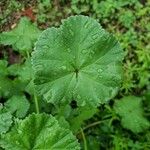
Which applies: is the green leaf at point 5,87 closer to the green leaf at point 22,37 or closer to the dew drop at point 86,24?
the green leaf at point 22,37

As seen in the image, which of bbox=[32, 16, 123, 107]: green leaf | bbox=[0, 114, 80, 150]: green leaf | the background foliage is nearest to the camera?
bbox=[0, 114, 80, 150]: green leaf

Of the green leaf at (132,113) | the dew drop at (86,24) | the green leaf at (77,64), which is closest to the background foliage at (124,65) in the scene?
the green leaf at (132,113)

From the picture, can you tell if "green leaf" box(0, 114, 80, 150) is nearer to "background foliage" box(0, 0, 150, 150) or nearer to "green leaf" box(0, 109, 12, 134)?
"green leaf" box(0, 109, 12, 134)

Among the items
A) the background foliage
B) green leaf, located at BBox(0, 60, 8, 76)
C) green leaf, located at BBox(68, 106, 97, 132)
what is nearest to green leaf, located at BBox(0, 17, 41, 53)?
the background foliage

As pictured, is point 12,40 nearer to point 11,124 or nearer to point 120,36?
point 11,124

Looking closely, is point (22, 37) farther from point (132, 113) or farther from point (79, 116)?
point (132, 113)

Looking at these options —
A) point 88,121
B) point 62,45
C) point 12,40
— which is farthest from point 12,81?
point 62,45
